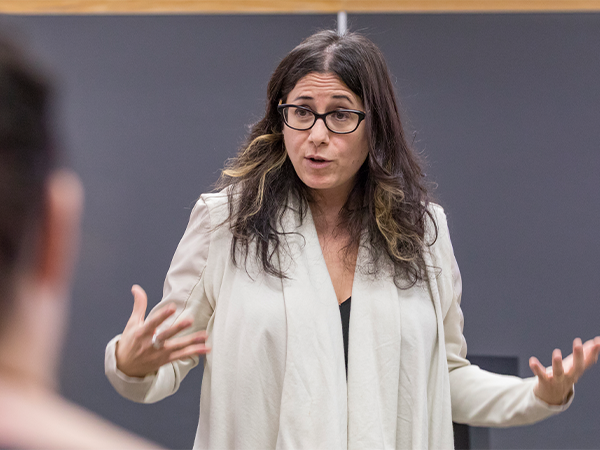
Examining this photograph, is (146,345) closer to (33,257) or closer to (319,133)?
(319,133)

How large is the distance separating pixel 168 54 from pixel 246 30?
0.97 ft

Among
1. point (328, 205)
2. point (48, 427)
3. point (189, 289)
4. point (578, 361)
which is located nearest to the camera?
point (48, 427)

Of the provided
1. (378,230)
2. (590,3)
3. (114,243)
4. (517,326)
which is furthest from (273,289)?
(590,3)

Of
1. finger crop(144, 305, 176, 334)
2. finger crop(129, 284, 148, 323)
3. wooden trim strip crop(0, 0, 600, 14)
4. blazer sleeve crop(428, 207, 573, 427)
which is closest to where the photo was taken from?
finger crop(144, 305, 176, 334)

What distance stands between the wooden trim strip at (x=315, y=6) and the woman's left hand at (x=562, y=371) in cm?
140

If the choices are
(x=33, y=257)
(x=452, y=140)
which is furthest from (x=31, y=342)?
(x=452, y=140)

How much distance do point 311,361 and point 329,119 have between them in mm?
529

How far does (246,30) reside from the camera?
2.22m

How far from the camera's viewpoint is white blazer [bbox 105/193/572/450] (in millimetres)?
1279

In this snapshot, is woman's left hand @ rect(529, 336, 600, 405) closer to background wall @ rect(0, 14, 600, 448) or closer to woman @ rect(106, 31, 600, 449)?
woman @ rect(106, 31, 600, 449)

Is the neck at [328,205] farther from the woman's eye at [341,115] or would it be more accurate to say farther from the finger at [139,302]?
the finger at [139,302]

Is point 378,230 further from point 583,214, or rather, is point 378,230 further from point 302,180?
point 583,214

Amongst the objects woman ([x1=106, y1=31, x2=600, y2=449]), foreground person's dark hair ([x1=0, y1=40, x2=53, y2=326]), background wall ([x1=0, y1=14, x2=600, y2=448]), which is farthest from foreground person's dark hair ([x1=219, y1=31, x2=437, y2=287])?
foreground person's dark hair ([x1=0, y1=40, x2=53, y2=326])

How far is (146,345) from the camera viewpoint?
3.56 ft
